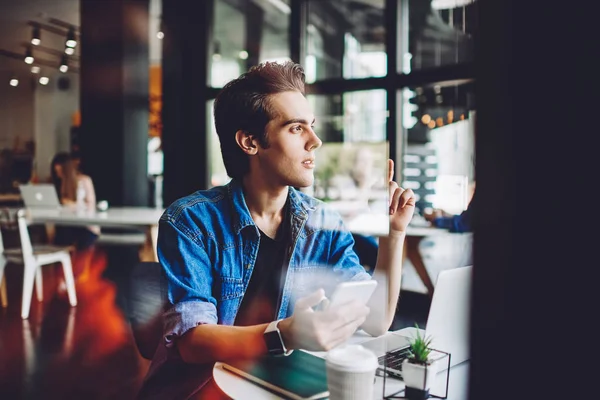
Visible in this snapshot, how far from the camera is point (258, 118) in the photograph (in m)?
1.22

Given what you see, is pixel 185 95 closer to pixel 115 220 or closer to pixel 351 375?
pixel 115 220

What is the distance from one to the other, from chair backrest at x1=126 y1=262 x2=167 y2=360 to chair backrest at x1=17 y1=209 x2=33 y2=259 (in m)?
3.21

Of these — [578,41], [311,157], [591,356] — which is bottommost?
[591,356]

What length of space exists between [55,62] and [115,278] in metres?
4.15

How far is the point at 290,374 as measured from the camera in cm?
96

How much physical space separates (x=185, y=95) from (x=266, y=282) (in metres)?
4.76

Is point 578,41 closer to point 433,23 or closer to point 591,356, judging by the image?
point 591,356

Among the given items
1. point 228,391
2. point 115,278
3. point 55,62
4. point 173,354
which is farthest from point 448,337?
point 55,62

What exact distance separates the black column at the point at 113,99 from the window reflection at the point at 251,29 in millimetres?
1807

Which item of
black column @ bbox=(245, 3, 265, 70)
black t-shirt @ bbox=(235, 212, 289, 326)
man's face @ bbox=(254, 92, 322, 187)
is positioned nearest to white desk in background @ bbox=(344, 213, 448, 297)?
Result: black t-shirt @ bbox=(235, 212, 289, 326)

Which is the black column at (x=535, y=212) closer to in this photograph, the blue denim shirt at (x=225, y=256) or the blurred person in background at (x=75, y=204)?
the blue denim shirt at (x=225, y=256)

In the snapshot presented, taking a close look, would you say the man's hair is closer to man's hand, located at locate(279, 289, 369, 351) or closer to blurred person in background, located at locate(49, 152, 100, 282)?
man's hand, located at locate(279, 289, 369, 351)

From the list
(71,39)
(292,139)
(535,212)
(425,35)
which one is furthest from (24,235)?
(425,35)

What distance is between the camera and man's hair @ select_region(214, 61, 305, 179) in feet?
3.98
